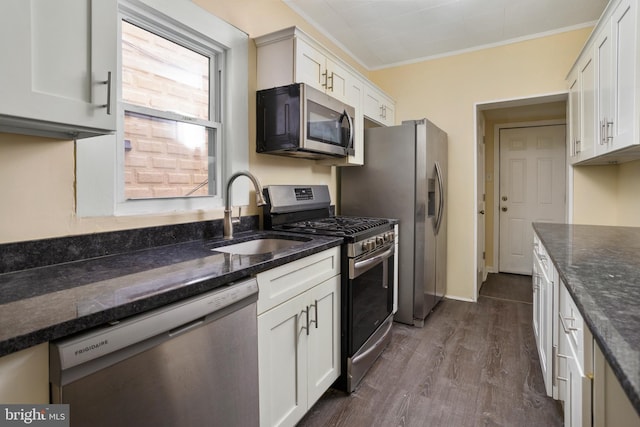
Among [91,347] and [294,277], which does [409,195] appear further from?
[91,347]

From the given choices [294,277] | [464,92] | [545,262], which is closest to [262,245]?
[294,277]

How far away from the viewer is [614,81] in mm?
1654

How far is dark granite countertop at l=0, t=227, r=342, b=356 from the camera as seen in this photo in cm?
70

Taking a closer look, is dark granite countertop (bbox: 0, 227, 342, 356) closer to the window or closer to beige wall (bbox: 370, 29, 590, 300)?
the window

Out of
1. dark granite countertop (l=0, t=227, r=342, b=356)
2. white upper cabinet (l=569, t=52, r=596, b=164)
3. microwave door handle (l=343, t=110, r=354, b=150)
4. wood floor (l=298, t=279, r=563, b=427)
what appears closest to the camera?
dark granite countertop (l=0, t=227, r=342, b=356)

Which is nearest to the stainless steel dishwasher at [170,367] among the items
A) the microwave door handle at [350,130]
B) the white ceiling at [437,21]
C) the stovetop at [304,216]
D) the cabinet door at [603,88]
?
the stovetop at [304,216]

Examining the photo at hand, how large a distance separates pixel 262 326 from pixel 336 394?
2.89 ft

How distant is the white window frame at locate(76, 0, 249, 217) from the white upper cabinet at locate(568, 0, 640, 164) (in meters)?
1.95

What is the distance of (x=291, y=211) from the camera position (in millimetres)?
2279

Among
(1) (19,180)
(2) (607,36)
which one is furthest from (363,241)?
(2) (607,36)

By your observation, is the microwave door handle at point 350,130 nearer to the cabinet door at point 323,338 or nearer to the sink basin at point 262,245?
the sink basin at point 262,245

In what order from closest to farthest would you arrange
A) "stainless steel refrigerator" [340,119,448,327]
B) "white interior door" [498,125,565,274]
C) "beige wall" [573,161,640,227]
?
1. "beige wall" [573,161,640,227]
2. "stainless steel refrigerator" [340,119,448,327]
3. "white interior door" [498,125,565,274]

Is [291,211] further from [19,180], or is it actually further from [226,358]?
[19,180]

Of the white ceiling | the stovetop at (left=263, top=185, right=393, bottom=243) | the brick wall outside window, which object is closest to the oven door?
the stovetop at (left=263, top=185, right=393, bottom=243)
